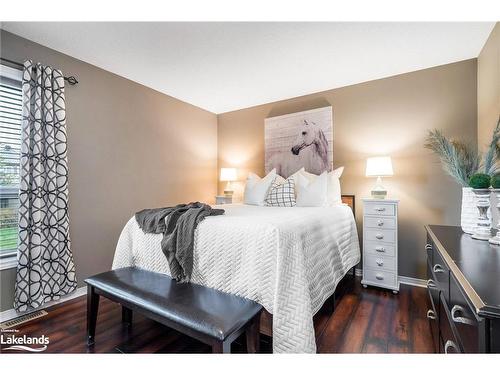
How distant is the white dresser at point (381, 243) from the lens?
2453 mm

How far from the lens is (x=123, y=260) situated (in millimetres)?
1986

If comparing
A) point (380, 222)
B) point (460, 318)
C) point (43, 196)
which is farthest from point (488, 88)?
point (43, 196)

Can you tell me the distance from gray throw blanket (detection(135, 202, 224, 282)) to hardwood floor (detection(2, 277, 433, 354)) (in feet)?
1.67

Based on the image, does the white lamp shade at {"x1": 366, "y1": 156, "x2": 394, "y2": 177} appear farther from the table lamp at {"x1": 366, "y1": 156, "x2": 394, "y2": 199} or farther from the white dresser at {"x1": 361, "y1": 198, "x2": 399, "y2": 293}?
the white dresser at {"x1": 361, "y1": 198, "x2": 399, "y2": 293}

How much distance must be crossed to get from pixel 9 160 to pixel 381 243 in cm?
361

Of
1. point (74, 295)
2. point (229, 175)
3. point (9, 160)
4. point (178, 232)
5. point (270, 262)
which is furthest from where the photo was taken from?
point (229, 175)

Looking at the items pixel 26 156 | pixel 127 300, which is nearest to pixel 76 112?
pixel 26 156

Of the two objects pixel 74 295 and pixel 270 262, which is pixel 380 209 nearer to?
pixel 270 262

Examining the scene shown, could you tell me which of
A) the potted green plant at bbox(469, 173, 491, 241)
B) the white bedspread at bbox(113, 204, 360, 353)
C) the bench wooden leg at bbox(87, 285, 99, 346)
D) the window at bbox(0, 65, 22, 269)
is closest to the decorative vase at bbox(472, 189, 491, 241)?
the potted green plant at bbox(469, 173, 491, 241)

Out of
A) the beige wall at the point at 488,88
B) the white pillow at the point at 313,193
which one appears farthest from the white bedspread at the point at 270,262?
the beige wall at the point at 488,88

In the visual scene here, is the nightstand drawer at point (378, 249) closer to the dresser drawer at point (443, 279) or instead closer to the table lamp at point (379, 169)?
the table lamp at point (379, 169)

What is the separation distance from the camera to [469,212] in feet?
5.18

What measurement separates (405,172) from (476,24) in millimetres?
1416
